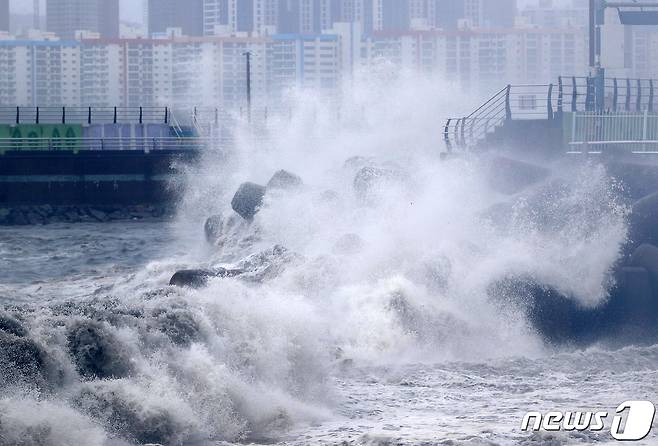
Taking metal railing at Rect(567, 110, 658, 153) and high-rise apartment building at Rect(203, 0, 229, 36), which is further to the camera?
high-rise apartment building at Rect(203, 0, 229, 36)

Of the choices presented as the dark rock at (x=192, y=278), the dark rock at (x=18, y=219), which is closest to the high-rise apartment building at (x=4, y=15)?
the dark rock at (x=18, y=219)

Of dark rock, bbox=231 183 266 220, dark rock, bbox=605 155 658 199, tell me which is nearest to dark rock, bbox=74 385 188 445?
dark rock, bbox=605 155 658 199

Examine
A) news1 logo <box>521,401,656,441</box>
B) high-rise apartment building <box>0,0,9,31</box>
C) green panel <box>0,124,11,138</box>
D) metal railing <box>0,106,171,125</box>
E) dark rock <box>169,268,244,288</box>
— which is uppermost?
high-rise apartment building <box>0,0,9,31</box>

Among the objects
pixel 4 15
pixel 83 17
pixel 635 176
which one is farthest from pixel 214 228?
pixel 83 17

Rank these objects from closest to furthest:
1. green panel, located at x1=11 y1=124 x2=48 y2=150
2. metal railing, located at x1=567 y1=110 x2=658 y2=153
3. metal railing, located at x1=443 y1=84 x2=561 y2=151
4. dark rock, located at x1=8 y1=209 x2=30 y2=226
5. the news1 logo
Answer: the news1 logo → metal railing, located at x1=567 y1=110 x2=658 y2=153 → metal railing, located at x1=443 y1=84 x2=561 y2=151 → dark rock, located at x1=8 y1=209 x2=30 y2=226 → green panel, located at x1=11 y1=124 x2=48 y2=150

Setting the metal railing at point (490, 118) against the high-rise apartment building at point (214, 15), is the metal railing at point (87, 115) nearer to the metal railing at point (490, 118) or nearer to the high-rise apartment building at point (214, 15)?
the metal railing at point (490, 118)

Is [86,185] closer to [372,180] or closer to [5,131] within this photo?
[5,131]

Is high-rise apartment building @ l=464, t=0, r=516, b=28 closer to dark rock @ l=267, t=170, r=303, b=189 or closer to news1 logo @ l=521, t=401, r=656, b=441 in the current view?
dark rock @ l=267, t=170, r=303, b=189
